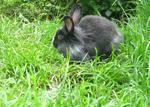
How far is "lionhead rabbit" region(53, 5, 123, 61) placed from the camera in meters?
5.52

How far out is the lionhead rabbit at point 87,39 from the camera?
552cm

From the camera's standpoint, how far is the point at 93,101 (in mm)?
4195

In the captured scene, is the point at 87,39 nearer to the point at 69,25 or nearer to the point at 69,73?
the point at 69,25

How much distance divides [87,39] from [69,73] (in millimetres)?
730

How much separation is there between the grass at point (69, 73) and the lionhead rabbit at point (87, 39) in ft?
0.43

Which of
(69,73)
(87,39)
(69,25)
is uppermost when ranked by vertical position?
(69,25)

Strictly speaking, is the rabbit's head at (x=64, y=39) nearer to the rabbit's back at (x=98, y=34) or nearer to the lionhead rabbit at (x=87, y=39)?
the lionhead rabbit at (x=87, y=39)

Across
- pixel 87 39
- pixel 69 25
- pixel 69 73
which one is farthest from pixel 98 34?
pixel 69 73

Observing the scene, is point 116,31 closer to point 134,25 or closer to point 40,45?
point 134,25

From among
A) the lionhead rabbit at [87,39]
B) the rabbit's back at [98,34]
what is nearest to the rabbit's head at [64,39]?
the lionhead rabbit at [87,39]

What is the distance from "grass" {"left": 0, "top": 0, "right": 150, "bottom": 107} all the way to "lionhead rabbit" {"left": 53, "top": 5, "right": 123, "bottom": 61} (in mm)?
131

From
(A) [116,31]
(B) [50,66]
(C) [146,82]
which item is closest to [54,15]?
(A) [116,31]

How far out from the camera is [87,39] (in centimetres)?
564

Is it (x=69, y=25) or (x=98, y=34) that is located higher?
(x=69, y=25)
